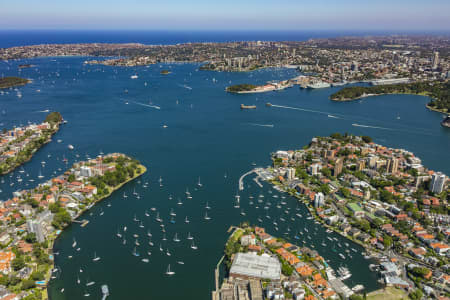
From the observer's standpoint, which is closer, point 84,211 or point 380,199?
point 84,211

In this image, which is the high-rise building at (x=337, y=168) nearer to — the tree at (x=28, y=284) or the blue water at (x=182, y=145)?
the blue water at (x=182, y=145)

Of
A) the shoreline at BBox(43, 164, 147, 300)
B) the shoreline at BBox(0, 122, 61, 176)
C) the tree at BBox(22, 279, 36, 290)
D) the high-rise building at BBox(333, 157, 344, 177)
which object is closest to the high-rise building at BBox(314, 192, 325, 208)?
the high-rise building at BBox(333, 157, 344, 177)

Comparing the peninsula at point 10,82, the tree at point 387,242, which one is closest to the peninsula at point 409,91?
the tree at point 387,242

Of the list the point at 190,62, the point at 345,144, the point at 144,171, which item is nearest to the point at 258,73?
the point at 190,62

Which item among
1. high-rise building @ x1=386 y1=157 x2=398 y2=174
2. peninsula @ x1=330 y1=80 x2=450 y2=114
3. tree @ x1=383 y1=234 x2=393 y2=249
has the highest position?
peninsula @ x1=330 y1=80 x2=450 y2=114

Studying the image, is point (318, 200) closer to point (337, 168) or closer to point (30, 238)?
point (337, 168)

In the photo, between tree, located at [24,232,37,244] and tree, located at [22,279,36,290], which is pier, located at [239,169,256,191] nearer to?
tree, located at [24,232,37,244]

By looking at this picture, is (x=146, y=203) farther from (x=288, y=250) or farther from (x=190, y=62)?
(x=190, y=62)

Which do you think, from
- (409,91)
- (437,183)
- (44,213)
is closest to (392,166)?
(437,183)
